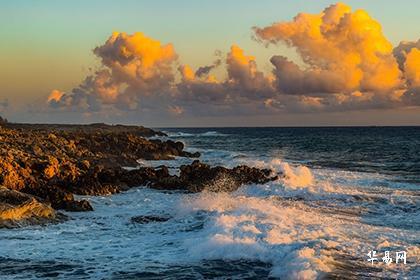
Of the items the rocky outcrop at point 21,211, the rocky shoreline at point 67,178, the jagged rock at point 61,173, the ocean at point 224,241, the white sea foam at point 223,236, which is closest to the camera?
the ocean at point 224,241

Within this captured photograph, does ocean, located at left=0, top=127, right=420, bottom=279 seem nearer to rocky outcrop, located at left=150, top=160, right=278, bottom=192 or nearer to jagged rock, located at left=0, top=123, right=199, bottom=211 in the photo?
jagged rock, located at left=0, top=123, right=199, bottom=211

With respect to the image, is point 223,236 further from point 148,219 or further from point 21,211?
point 21,211

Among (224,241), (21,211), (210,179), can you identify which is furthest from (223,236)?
(210,179)

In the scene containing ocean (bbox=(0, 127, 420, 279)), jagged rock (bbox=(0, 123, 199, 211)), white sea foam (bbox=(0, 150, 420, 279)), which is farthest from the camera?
jagged rock (bbox=(0, 123, 199, 211))

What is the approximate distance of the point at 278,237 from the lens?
42.3 ft

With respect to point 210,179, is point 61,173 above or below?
above

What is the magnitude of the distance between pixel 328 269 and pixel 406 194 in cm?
1436

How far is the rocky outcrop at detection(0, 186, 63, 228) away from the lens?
47.9 ft

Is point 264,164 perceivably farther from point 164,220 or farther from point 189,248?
point 189,248

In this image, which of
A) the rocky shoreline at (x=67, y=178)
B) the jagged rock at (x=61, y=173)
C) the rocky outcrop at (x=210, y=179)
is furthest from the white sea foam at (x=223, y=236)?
the rocky outcrop at (x=210, y=179)

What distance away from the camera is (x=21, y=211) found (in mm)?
15000

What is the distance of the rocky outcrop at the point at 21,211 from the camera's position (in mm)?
14594

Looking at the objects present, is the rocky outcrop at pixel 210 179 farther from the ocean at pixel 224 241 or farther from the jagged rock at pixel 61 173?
the ocean at pixel 224 241

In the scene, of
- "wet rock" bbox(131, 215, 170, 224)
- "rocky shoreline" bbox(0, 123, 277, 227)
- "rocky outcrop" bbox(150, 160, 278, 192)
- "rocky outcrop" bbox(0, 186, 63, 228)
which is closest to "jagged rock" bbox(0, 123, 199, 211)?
"rocky shoreline" bbox(0, 123, 277, 227)
